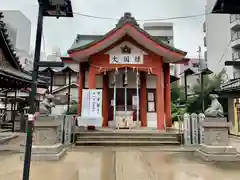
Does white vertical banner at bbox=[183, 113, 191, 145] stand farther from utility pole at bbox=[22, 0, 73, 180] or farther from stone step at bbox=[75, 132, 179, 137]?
utility pole at bbox=[22, 0, 73, 180]

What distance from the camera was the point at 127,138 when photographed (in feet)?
30.5

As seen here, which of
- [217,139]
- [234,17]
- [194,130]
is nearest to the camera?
[217,139]

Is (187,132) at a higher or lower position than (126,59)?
lower

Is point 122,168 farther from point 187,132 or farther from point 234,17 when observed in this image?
point 234,17

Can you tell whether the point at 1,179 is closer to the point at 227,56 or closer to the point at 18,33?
the point at 227,56

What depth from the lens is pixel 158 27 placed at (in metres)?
49.2

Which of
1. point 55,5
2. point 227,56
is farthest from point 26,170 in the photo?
point 227,56

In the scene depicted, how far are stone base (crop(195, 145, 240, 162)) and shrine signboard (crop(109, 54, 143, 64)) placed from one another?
6106 millimetres

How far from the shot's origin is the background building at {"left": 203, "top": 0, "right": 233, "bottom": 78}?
2440 centimetres

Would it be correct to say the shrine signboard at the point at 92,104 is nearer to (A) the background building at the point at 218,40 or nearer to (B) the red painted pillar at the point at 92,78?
(B) the red painted pillar at the point at 92,78

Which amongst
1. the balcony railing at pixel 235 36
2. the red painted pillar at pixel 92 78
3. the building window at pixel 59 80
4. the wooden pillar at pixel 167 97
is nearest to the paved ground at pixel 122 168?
the red painted pillar at pixel 92 78

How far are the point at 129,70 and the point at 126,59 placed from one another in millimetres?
1023

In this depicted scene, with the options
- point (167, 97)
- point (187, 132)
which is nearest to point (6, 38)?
point (167, 97)

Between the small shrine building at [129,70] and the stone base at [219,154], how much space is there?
458cm
